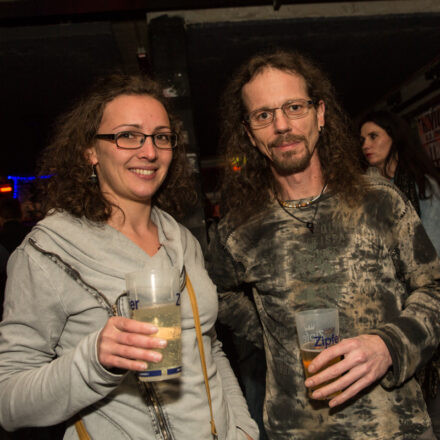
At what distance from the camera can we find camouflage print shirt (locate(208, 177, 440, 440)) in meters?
1.41

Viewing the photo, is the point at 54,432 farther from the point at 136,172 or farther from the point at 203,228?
the point at 203,228

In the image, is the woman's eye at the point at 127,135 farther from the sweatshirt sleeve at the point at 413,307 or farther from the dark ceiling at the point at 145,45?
the dark ceiling at the point at 145,45

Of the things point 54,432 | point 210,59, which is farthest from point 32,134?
point 54,432

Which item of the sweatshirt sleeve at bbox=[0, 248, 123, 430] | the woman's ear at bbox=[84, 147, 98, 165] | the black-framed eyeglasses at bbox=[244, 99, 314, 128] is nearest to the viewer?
the sweatshirt sleeve at bbox=[0, 248, 123, 430]

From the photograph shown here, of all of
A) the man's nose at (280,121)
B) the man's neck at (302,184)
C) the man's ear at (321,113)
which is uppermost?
the man's ear at (321,113)

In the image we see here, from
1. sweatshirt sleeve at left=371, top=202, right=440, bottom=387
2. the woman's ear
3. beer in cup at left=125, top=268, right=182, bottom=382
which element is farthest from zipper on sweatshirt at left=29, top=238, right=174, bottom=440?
sweatshirt sleeve at left=371, top=202, right=440, bottom=387

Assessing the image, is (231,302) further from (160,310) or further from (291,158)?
(160,310)

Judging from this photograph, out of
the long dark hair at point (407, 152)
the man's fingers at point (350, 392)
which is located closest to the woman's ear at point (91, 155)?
the man's fingers at point (350, 392)

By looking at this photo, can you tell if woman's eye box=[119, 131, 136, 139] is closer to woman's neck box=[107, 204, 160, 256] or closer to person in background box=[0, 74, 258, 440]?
person in background box=[0, 74, 258, 440]

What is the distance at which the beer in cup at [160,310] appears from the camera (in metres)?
1.02

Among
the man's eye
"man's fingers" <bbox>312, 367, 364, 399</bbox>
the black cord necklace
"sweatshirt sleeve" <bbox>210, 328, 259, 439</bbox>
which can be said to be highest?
the man's eye

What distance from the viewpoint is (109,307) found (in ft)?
4.18

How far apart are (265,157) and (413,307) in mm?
1030

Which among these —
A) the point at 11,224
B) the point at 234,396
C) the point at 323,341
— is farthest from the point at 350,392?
the point at 11,224
